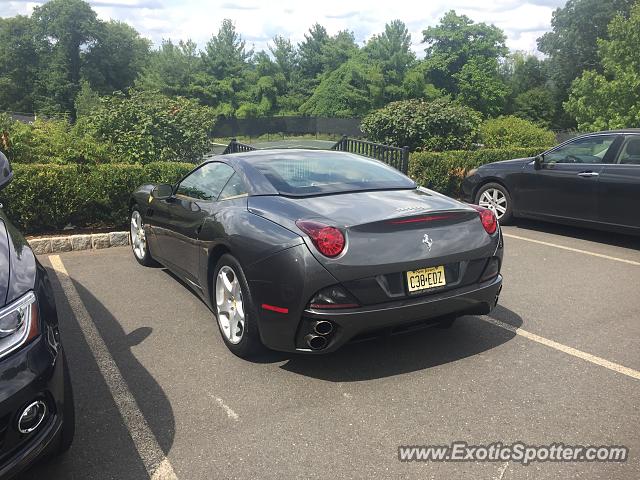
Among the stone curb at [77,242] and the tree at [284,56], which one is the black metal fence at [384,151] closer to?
the stone curb at [77,242]

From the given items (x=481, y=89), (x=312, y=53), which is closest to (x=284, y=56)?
(x=312, y=53)

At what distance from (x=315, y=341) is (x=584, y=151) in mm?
5926

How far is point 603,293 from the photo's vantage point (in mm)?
5227

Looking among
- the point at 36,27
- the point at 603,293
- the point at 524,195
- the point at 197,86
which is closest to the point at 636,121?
the point at 524,195

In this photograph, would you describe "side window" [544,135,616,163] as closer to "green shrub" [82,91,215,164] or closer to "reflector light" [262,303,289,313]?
"reflector light" [262,303,289,313]

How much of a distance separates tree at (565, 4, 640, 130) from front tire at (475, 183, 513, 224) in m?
27.1

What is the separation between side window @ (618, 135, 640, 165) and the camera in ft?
22.9

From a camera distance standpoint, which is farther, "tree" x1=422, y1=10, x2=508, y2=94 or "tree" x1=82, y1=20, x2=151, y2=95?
"tree" x1=82, y1=20, x2=151, y2=95

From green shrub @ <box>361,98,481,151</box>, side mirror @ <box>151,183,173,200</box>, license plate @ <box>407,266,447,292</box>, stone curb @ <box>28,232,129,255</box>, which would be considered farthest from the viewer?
green shrub @ <box>361,98,481,151</box>

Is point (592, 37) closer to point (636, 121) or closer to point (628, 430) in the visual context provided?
point (636, 121)

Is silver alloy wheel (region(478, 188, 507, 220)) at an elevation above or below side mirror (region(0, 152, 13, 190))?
below

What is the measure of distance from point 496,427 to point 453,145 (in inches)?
407

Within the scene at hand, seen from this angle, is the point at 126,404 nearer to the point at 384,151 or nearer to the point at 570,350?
the point at 570,350

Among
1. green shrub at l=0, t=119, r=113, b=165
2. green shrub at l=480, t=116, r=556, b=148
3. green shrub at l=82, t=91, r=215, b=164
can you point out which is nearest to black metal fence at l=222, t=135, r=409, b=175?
green shrub at l=82, t=91, r=215, b=164
